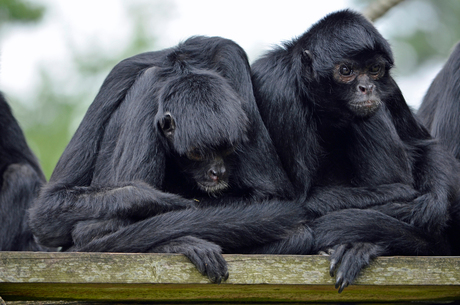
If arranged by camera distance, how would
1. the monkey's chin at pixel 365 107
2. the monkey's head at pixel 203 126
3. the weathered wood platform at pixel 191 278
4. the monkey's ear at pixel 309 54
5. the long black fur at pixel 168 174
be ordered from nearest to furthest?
the weathered wood platform at pixel 191 278
the long black fur at pixel 168 174
the monkey's head at pixel 203 126
the monkey's chin at pixel 365 107
the monkey's ear at pixel 309 54

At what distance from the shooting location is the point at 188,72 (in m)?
4.19

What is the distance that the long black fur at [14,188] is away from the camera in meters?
5.77

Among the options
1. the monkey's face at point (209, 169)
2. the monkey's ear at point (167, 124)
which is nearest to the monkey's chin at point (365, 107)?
the monkey's face at point (209, 169)

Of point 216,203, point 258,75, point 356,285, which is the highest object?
point 258,75

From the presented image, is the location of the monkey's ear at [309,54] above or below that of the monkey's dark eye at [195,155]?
Answer: above

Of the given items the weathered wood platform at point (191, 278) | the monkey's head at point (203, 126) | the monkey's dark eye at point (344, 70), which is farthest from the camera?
the monkey's dark eye at point (344, 70)

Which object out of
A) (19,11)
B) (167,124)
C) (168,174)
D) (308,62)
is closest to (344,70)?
(308,62)

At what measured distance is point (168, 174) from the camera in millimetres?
4109

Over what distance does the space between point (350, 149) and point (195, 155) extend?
1.37m

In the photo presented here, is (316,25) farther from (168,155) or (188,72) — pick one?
(168,155)

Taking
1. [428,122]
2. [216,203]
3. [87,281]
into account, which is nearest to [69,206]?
[87,281]

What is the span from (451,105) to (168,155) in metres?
2.94

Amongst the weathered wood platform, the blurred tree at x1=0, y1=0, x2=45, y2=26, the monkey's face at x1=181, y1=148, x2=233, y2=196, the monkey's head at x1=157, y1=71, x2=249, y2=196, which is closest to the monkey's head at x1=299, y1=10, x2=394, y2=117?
the monkey's head at x1=157, y1=71, x2=249, y2=196

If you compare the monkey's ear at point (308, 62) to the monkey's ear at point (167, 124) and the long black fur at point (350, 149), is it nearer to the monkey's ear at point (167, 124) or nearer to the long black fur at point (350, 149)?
the long black fur at point (350, 149)
